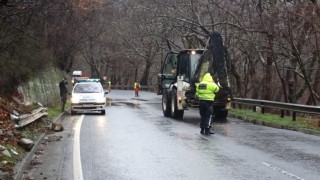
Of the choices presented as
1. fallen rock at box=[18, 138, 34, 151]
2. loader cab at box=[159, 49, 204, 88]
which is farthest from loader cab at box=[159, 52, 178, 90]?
fallen rock at box=[18, 138, 34, 151]

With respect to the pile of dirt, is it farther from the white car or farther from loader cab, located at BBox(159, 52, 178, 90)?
loader cab, located at BBox(159, 52, 178, 90)

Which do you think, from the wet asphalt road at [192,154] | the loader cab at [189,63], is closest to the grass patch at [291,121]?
the wet asphalt road at [192,154]

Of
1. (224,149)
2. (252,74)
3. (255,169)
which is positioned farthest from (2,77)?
(252,74)

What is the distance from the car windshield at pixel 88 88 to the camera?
23219 millimetres

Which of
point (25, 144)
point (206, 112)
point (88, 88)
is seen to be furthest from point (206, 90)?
point (88, 88)

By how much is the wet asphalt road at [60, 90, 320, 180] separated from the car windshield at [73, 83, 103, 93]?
28.2ft

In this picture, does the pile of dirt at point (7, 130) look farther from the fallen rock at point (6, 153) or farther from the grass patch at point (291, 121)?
the grass patch at point (291, 121)

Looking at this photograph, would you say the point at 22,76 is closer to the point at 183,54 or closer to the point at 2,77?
the point at 2,77

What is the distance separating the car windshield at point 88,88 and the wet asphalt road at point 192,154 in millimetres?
8583

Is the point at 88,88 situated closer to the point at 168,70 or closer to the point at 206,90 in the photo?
the point at 168,70

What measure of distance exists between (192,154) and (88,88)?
14.6 metres

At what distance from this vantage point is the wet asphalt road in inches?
311

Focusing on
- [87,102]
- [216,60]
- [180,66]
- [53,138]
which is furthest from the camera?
[87,102]

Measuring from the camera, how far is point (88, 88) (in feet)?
77.4
